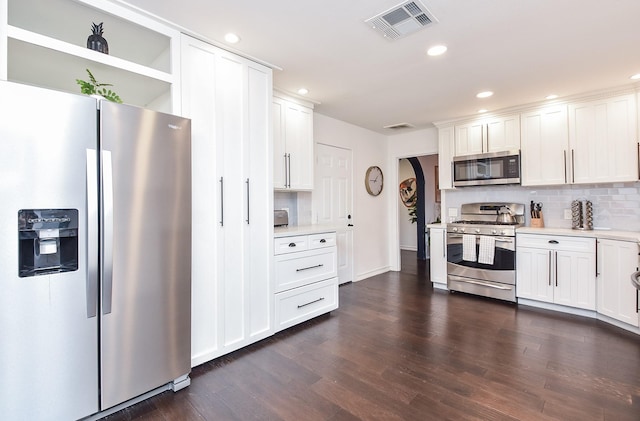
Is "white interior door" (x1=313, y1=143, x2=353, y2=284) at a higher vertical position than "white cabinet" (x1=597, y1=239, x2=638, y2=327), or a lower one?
higher

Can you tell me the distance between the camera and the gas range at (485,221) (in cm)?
381

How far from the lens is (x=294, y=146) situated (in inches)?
140

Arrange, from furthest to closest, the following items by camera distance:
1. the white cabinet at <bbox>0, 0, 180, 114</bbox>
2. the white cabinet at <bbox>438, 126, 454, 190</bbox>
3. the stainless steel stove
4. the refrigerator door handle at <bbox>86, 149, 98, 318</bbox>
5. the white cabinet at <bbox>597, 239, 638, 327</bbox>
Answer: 1. the white cabinet at <bbox>438, 126, 454, 190</bbox>
2. the stainless steel stove
3. the white cabinet at <bbox>597, 239, 638, 327</bbox>
4. the white cabinet at <bbox>0, 0, 180, 114</bbox>
5. the refrigerator door handle at <bbox>86, 149, 98, 318</bbox>

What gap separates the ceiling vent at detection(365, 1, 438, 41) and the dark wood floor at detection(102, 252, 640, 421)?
2482 millimetres

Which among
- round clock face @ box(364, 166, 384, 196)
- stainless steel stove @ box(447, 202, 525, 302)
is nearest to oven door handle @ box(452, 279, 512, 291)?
stainless steel stove @ box(447, 202, 525, 302)

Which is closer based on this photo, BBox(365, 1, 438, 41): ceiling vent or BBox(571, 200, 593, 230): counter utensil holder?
BBox(365, 1, 438, 41): ceiling vent

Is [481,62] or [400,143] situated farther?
[400,143]

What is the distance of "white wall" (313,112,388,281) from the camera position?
15.0ft

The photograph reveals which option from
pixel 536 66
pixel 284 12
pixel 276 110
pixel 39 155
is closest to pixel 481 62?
pixel 536 66

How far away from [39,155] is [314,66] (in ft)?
7.05

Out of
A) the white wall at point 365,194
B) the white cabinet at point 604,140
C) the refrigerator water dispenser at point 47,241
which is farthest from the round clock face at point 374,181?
the refrigerator water dispenser at point 47,241

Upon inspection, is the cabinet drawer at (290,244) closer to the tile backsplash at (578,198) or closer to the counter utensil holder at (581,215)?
the tile backsplash at (578,198)

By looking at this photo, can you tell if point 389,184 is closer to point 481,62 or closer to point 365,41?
point 481,62

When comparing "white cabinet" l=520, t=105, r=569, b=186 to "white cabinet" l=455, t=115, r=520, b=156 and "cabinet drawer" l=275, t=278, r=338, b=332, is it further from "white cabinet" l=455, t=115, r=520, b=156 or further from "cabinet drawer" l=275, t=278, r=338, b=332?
"cabinet drawer" l=275, t=278, r=338, b=332
